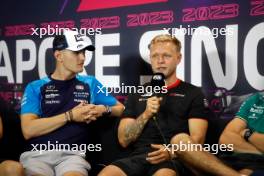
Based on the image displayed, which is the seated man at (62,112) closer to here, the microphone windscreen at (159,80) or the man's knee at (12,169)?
the man's knee at (12,169)

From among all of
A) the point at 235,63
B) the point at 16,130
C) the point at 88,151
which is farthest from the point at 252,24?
the point at 16,130

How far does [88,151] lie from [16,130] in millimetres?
576

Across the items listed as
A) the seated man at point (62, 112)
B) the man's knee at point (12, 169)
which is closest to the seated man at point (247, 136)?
the seated man at point (62, 112)

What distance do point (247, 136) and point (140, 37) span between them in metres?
0.99

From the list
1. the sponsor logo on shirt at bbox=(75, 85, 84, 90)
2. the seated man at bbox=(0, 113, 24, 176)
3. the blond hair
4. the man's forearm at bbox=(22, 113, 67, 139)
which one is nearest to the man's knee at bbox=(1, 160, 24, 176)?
the seated man at bbox=(0, 113, 24, 176)

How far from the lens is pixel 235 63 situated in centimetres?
236

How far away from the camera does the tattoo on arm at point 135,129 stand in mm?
2190

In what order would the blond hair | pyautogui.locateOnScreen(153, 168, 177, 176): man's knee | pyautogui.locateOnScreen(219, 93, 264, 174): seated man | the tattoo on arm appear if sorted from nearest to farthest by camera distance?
1. pyautogui.locateOnScreen(153, 168, 177, 176): man's knee
2. pyautogui.locateOnScreen(219, 93, 264, 174): seated man
3. the tattoo on arm
4. the blond hair

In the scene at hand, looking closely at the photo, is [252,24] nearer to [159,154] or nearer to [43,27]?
[159,154]

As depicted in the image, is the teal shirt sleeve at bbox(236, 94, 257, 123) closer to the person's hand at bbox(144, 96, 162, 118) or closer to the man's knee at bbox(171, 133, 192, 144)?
the man's knee at bbox(171, 133, 192, 144)

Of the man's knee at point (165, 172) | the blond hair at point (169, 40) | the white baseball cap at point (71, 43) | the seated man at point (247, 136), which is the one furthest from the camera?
the white baseball cap at point (71, 43)

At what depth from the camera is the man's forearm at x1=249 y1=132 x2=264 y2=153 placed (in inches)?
82.6

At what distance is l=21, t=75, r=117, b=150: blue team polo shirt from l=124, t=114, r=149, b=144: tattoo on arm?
1.04 ft

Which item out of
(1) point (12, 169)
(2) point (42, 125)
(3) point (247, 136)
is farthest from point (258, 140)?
(1) point (12, 169)
